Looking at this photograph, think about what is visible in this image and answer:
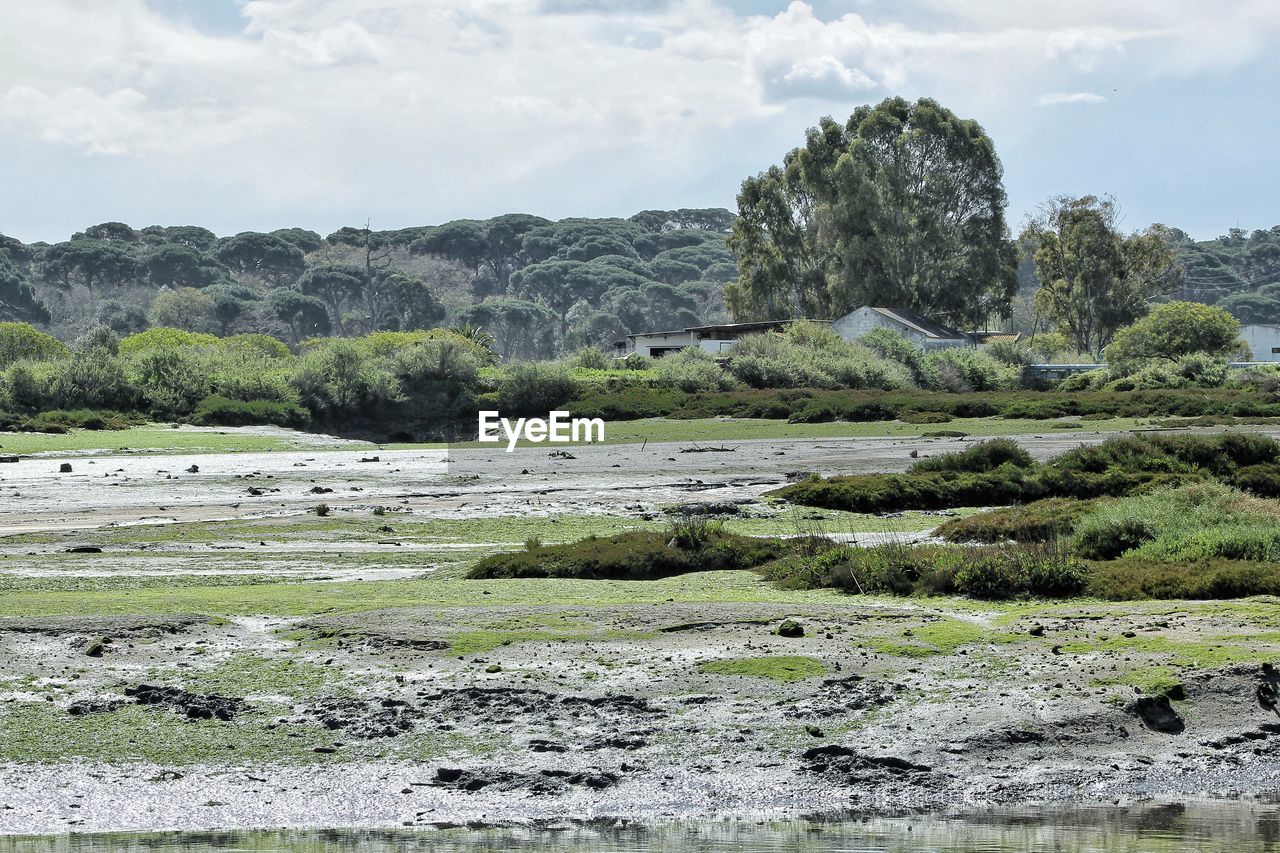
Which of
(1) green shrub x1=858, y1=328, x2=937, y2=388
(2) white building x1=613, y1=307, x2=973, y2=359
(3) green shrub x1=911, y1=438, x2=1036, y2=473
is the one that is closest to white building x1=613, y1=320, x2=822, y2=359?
(2) white building x1=613, y1=307, x2=973, y2=359

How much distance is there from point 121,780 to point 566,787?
280 centimetres

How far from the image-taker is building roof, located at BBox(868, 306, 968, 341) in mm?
92375

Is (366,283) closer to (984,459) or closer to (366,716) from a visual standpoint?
(984,459)

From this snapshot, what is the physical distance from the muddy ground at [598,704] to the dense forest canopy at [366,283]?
394 feet

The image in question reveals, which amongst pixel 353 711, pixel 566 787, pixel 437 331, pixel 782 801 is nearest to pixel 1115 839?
pixel 782 801

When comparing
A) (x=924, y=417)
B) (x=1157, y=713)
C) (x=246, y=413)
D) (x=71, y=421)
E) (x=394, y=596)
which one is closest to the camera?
(x=1157, y=713)

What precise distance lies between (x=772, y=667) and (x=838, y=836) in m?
2.76

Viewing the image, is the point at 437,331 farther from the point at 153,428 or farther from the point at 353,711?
the point at 353,711

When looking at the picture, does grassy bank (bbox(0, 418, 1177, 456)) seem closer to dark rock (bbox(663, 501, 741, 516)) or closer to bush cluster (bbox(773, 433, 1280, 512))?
bush cluster (bbox(773, 433, 1280, 512))

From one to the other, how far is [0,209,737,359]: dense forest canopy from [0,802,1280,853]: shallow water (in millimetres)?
124771

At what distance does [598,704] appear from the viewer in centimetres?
1129

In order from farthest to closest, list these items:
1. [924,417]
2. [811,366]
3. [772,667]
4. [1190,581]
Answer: [811,366]
[924,417]
[1190,581]
[772,667]

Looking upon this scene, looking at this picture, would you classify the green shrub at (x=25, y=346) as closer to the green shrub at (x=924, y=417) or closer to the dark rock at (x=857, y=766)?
the green shrub at (x=924, y=417)

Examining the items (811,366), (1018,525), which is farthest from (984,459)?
(811,366)
